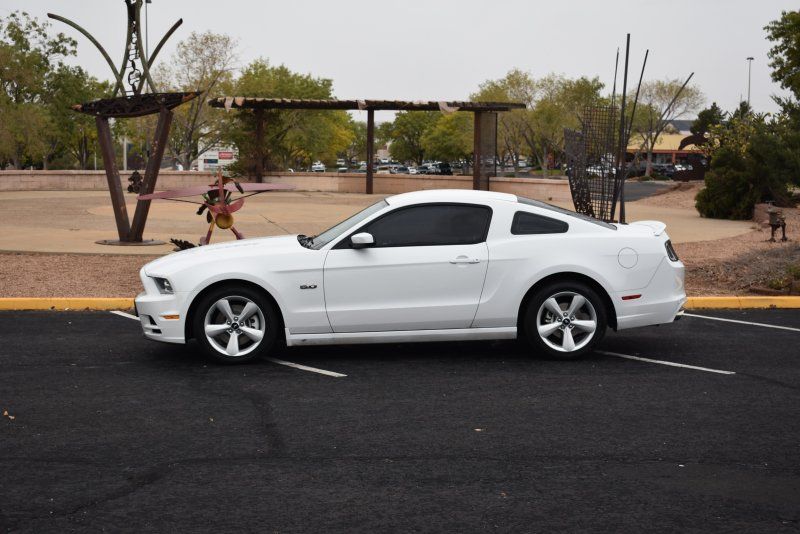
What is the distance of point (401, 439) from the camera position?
644 cm

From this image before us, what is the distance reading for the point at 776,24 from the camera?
41500 millimetres

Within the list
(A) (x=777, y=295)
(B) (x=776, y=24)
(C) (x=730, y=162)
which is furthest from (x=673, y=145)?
(A) (x=777, y=295)

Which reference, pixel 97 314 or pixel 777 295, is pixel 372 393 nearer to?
pixel 97 314

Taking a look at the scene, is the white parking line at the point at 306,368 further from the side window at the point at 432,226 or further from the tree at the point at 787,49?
the tree at the point at 787,49

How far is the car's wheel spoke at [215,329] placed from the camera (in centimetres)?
862

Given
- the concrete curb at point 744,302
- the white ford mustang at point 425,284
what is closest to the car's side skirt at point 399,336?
the white ford mustang at point 425,284

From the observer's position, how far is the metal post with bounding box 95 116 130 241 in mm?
17906

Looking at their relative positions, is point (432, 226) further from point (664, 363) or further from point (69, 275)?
point (69, 275)

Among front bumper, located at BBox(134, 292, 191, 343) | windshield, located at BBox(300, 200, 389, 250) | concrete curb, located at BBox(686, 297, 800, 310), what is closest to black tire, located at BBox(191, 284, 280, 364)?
front bumper, located at BBox(134, 292, 191, 343)

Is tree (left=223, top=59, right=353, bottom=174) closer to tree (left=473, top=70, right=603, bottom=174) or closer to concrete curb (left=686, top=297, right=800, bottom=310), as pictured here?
tree (left=473, top=70, right=603, bottom=174)

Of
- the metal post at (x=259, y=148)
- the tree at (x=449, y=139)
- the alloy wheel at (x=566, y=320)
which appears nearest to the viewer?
the alloy wheel at (x=566, y=320)

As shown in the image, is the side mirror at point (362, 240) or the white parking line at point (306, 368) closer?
the white parking line at point (306, 368)

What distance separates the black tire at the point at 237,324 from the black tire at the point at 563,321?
2.17 meters

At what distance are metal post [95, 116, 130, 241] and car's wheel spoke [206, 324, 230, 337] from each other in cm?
984
